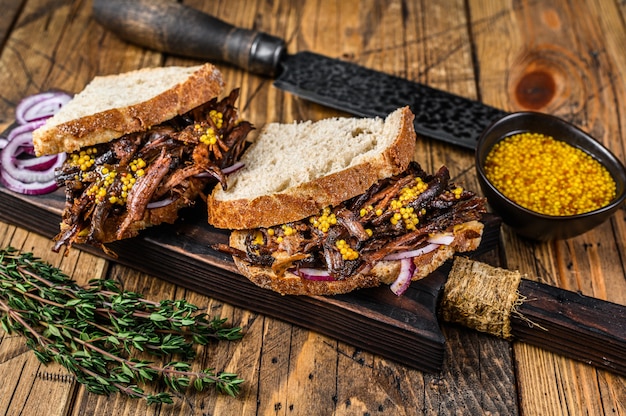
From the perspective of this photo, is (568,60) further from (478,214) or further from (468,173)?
(478,214)

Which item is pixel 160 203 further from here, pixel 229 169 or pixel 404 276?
pixel 404 276

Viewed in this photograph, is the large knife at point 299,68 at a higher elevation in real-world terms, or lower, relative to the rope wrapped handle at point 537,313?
higher

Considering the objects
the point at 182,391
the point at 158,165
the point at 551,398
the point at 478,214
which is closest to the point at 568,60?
the point at 478,214

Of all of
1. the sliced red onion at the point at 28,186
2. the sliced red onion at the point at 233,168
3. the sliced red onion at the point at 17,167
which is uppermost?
the sliced red onion at the point at 233,168

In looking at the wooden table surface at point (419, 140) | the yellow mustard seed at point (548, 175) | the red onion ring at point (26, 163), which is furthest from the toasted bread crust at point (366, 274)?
the red onion ring at point (26, 163)

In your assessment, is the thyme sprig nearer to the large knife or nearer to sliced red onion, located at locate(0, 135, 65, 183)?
sliced red onion, located at locate(0, 135, 65, 183)

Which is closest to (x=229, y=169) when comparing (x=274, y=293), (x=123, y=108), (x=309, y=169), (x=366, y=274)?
(x=309, y=169)

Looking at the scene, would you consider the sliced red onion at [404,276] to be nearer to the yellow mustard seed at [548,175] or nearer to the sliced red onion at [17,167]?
the yellow mustard seed at [548,175]
